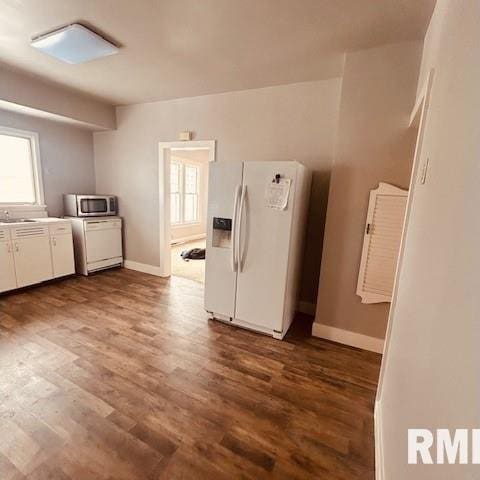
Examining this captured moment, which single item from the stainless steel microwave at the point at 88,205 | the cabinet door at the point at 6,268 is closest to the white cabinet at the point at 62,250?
the stainless steel microwave at the point at 88,205

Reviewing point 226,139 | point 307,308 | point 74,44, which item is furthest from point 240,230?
point 74,44

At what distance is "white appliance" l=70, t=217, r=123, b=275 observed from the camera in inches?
152

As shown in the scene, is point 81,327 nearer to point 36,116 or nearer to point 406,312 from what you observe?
point 406,312

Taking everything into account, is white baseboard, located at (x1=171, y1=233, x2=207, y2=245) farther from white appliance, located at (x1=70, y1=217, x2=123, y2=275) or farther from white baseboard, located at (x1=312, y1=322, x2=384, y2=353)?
white baseboard, located at (x1=312, y1=322, x2=384, y2=353)

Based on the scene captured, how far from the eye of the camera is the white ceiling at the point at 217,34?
1700 mm

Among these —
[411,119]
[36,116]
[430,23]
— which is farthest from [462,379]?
[36,116]

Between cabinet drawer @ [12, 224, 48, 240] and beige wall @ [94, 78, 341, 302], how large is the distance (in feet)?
3.96

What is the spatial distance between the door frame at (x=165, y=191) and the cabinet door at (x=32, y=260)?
5.02ft

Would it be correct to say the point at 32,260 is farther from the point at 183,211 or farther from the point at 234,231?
the point at 183,211

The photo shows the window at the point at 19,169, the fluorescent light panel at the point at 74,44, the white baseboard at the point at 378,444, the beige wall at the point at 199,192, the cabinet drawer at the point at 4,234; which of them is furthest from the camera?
the beige wall at the point at 199,192

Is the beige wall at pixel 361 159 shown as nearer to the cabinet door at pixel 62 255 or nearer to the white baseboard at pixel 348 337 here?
the white baseboard at pixel 348 337

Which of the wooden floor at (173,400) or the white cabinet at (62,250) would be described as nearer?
the wooden floor at (173,400)

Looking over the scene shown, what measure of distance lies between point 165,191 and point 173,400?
2979mm

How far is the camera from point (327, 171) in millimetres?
2771
